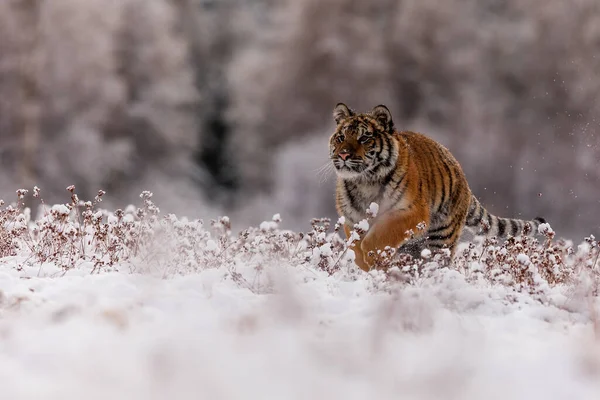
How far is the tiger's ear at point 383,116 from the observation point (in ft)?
24.0

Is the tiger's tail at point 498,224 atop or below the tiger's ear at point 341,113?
below

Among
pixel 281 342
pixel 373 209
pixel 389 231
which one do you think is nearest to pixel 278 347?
pixel 281 342

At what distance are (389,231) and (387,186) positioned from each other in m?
0.58

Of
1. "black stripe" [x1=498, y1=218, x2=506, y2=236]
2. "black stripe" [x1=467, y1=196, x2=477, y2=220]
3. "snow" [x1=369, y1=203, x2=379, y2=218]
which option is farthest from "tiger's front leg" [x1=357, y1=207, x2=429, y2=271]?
"black stripe" [x1=498, y1=218, x2=506, y2=236]

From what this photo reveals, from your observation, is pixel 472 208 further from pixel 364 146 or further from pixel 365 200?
pixel 364 146

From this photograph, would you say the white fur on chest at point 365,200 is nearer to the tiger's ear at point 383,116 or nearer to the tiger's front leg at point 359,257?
the tiger's front leg at point 359,257

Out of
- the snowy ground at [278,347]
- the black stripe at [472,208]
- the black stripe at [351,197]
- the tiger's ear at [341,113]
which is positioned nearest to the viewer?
the snowy ground at [278,347]

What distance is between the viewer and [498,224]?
8.79 meters

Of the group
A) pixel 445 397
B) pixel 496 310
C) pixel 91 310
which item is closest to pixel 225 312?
pixel 91 310

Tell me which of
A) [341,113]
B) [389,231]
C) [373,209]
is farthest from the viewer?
[341,113]

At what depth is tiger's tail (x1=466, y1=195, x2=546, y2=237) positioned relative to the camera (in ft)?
28.1

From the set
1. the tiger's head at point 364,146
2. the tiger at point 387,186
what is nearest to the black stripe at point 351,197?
the tiger at point 387,186

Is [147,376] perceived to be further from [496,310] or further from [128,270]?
[128,270]

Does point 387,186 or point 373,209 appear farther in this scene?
point 387,186
